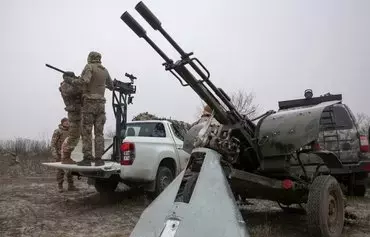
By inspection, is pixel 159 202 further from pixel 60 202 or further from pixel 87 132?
pixel 60 202

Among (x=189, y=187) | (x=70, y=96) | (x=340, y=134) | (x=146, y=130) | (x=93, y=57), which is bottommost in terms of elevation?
(x=189, y=187)

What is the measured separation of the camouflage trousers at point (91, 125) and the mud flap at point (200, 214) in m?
3.78

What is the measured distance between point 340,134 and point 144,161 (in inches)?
162

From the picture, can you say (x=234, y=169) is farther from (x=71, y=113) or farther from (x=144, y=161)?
(x=71, y=113)

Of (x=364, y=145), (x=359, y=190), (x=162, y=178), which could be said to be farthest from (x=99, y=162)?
(x=359, y=190)

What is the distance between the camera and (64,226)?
6.61 metres

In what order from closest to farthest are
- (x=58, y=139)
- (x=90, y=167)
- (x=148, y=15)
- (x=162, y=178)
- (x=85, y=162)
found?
(x=148, y=15), (x=90, y=167), (x=85, y=162), (x=162, y=178), (x=58, y=139)

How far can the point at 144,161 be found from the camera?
8250 mm

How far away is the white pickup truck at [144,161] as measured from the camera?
26.2 feet

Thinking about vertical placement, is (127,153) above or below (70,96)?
below

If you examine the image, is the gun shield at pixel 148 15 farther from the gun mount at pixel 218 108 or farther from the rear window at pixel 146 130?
the rear window at pixel 146 130

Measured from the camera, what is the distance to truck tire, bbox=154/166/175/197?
8.55m

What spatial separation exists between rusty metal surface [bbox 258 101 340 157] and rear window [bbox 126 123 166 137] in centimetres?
369

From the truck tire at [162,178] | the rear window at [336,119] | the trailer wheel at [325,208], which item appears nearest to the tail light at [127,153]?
the truck tire at [162,178]
